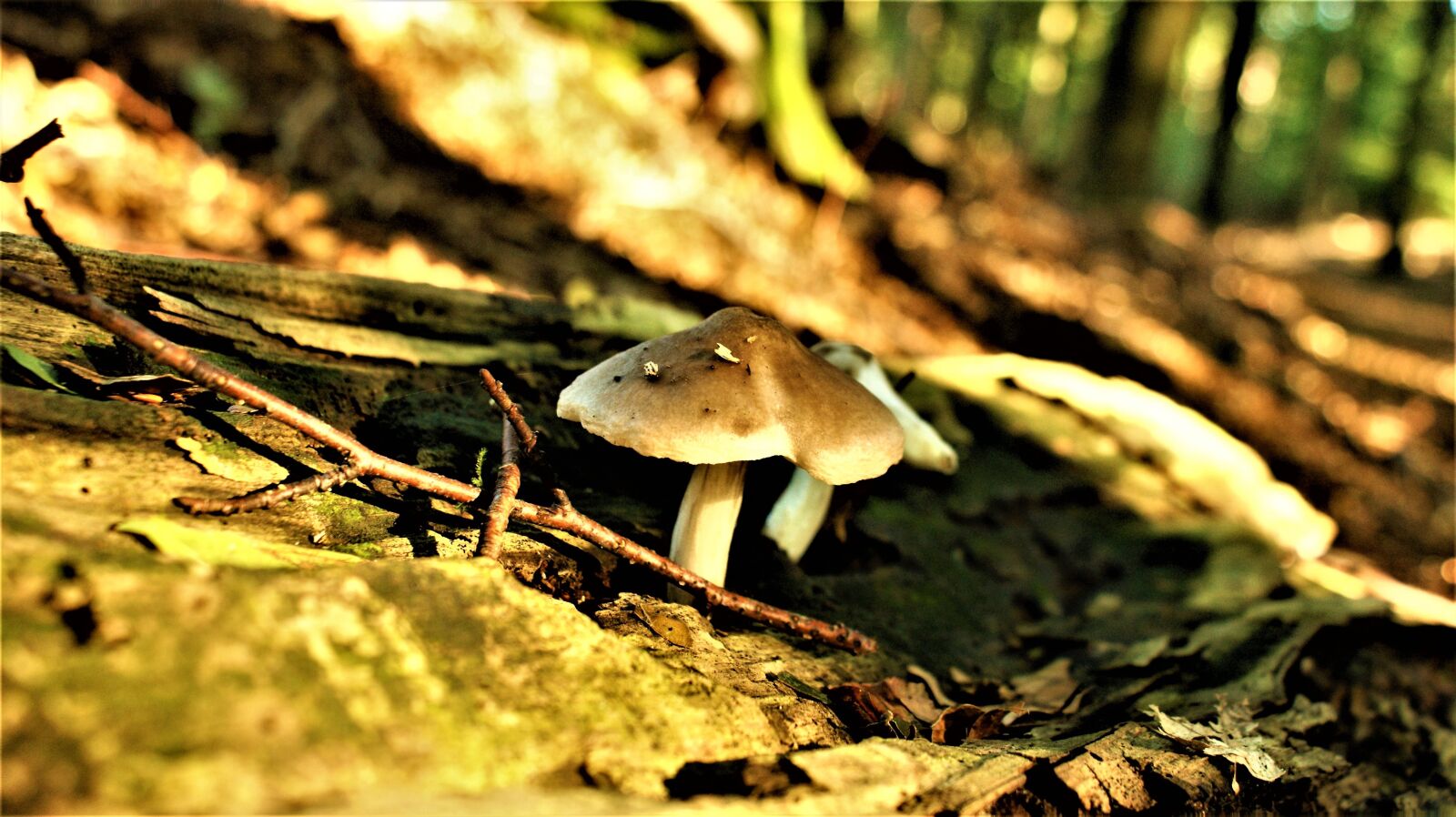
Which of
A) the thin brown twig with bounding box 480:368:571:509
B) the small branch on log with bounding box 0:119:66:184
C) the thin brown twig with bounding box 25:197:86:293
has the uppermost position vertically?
the small branch on log with bounding box 0:119:66:184

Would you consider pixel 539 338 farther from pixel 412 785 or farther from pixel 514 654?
pixel 412 785

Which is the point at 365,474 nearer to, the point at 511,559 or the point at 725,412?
the point at 511,559

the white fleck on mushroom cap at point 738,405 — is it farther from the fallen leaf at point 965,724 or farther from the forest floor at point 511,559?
the fallen leaf at point 965,724

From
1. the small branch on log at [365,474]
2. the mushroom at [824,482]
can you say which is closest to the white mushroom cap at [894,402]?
the mushroom at [824,482]

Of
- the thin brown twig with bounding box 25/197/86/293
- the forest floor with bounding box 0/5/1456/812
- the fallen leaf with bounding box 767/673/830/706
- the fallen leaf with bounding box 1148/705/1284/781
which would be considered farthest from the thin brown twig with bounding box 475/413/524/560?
the fallen leaf with bounding box 1148/705/1284/781

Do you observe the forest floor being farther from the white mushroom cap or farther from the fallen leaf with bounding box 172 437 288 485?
the white mushroom cap

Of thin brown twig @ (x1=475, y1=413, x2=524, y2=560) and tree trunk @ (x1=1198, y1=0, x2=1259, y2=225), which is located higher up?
tree trunk @ (x1=1198, y1=0, x2=1259, y2=225)

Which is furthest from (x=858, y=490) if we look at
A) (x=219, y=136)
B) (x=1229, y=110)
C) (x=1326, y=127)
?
(x=1326, y=127)
